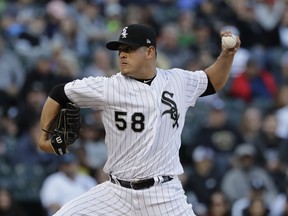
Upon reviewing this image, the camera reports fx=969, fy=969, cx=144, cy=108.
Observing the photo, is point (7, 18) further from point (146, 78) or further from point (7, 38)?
point (146, 78)

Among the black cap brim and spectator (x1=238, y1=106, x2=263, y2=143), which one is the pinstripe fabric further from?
spectator (x1=238, y1=106, x2=263, y2=143)

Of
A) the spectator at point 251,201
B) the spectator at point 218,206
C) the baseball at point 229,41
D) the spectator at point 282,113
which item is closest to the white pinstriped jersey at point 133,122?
the baseball at point 229,41

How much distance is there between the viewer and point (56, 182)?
11383 mm

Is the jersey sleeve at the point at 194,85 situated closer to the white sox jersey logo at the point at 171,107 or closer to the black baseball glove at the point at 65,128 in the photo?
the white sox jersey logo at the point at 171,107

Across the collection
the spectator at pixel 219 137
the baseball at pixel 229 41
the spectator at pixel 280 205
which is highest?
the baseball at pixel 229 41

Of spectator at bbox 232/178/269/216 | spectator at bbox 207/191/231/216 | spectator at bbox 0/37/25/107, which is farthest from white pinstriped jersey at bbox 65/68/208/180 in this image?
spectator at bbox 0/37/25/107

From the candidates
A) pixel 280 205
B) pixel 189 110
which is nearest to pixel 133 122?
pixel 280 205

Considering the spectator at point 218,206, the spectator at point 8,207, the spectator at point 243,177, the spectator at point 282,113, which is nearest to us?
the spectator at point 8,207

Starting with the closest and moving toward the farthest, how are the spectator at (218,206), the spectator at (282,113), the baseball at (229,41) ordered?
the baseball at (229,41)
the spectator at (218,206)
the spectator at (282,113)

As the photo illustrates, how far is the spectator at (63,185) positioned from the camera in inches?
445

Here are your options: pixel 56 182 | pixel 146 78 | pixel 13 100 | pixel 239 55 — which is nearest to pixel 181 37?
pixel 239 55

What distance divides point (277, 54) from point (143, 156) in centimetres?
943

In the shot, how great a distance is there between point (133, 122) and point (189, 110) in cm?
669

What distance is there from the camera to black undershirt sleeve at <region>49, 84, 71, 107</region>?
276 inches
